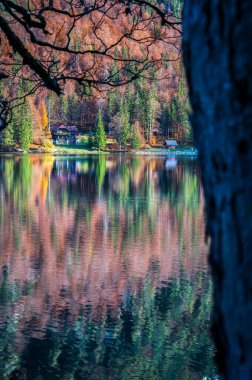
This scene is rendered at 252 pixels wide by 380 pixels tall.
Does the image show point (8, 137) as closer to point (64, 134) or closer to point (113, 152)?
point (113, 152)

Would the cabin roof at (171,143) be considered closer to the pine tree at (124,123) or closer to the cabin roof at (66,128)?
the pine tree at (124,123)

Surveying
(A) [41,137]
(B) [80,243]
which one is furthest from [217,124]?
(A) [41,137]

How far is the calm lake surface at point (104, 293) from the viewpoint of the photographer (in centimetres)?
1120

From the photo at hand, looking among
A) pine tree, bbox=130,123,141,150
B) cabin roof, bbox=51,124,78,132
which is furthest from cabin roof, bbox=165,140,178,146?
cabin roof, bbox=51,124,78,132

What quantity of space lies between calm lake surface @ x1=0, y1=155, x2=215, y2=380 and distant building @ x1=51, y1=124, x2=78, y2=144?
78.7 meters

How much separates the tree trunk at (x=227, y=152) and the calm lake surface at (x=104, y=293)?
10.2 m

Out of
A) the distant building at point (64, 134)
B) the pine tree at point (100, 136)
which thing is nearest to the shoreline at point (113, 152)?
the pine tree at point (100, 136)

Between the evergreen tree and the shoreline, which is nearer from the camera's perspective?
the evergreen tree

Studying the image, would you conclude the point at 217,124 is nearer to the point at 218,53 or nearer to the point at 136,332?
the point at 218,53

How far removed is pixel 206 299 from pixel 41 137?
Result: 3441 inches

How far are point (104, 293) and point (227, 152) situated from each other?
14.6 m

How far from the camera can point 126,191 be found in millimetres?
36594

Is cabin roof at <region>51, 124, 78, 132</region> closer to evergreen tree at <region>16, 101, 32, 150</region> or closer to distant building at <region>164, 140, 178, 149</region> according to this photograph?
distant building at <region>164, 140, 178, 149</region>

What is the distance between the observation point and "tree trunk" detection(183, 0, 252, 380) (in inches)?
29.5
